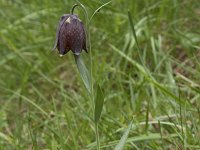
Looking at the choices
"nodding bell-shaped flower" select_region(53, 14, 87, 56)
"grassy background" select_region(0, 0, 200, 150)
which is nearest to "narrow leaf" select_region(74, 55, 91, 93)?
"nodding bell-shaped flower" select_region(53, 14, 87, 56)

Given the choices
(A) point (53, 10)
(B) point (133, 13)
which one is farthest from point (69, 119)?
(A) point (53, 10)

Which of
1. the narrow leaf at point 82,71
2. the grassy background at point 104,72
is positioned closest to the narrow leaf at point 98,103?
the narrow leaf at point 82,71

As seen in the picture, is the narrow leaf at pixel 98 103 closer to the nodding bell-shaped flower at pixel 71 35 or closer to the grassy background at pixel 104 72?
the nodding bell-shaped flower at pixel 71 35

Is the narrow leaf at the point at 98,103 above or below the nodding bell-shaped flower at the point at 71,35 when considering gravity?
below

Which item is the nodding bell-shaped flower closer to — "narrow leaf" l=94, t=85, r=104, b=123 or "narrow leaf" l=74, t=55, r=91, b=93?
"narrow leaf" l=74, t=55, r=91, b=93

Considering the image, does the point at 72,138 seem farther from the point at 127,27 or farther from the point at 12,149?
the point at 127,27

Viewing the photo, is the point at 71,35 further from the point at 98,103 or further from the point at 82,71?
the point at 98,103
